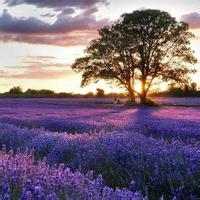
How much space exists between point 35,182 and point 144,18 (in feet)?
134

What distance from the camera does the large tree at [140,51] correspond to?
4359 cm

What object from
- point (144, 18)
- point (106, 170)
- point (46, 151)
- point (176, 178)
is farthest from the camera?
point (144, 18)

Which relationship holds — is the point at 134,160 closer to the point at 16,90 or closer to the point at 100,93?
the point at 16,90

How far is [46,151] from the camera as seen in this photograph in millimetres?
7547

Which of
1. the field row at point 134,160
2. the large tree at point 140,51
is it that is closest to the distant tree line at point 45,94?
the large tree at point 140,51

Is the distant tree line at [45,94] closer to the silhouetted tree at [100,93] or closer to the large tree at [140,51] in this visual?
the silhouetted tree at [100,93]

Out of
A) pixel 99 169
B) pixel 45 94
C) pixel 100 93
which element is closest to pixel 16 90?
pixel 45 94

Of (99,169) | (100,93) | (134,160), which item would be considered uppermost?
(100,93)

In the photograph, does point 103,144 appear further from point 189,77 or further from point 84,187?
point 189,77

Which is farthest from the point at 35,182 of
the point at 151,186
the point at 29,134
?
the point at 29,134

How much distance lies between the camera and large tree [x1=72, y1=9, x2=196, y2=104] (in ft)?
143

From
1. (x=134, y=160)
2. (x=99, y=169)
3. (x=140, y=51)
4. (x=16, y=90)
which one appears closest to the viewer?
(x=134, y=160)

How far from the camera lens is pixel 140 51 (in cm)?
4416

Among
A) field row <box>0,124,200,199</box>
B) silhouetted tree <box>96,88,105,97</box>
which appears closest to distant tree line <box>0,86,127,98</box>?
silhouetted tree <box>96,88,105,97</box>
